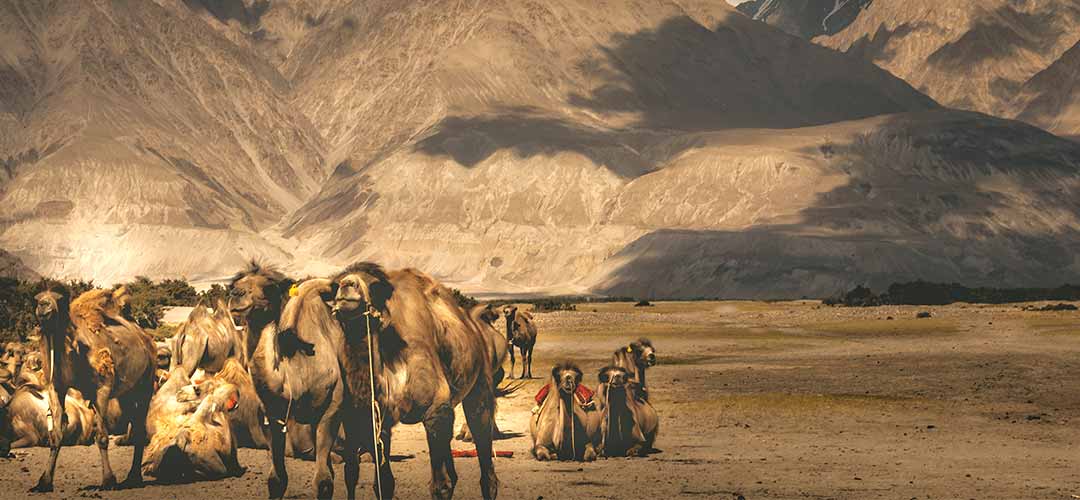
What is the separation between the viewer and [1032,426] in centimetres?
3184

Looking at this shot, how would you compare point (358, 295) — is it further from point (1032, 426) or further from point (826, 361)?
point (826, 361)

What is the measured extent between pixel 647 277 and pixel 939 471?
174 m

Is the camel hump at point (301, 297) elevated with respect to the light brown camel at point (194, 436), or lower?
elevated

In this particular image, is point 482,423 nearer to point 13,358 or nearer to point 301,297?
Result: point 301,297

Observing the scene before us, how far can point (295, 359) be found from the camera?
14.9m

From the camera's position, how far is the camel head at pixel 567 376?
24234 mm

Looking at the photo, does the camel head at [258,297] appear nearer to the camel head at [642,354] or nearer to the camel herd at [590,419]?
the camel herd at [590,419]

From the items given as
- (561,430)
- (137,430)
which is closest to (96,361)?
(137,430)

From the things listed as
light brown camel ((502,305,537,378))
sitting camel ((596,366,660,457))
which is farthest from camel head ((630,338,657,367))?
light brown camel ((502,305,537,378))

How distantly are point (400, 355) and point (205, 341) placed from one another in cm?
861

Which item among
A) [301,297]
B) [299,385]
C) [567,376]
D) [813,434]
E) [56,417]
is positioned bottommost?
[813,434]

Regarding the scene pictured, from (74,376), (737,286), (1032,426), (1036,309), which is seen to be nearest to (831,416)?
(1032,426)

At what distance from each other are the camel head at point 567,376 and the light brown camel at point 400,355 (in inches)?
340

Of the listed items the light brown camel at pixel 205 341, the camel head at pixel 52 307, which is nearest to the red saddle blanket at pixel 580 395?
the light brown camel at pixel 205 341
